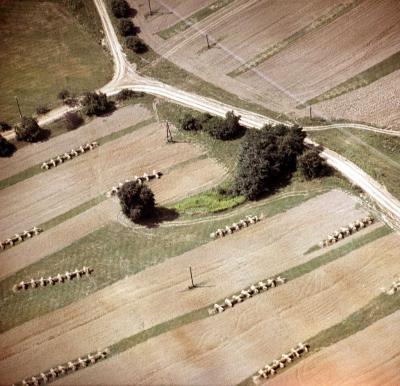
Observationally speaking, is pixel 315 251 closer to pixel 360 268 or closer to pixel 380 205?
pixel 360 268

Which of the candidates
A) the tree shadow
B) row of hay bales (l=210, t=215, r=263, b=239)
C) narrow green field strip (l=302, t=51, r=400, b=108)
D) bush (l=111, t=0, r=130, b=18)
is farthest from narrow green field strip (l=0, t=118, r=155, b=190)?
bush (l=111, t=0, r=130, b=18)

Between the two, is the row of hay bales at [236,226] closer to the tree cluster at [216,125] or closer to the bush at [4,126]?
the tree cluster at [216,125]

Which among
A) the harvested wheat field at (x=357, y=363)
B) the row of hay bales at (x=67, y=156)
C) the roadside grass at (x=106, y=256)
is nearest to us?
the harvested wheat field at (x=357, y=363)

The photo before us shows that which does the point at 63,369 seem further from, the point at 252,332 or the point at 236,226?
the point at 236,226

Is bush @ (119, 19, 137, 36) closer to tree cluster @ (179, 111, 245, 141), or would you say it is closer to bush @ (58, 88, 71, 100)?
bush @ (58, 88, 71, 100)

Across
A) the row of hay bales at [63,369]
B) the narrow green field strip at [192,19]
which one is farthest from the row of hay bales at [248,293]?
the narrow green field strip at [192,19]

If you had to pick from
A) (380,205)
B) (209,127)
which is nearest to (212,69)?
(209,127)
